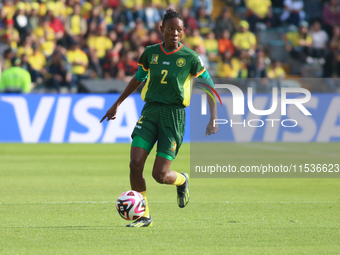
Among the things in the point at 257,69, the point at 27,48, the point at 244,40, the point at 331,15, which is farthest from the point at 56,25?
the point at 331,15

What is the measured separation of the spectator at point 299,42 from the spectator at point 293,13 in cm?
57

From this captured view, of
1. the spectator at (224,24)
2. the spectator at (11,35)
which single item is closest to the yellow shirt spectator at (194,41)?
the spectator at (224,24)

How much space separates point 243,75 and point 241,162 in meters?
8.66

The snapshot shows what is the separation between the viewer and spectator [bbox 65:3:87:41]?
22862 mm

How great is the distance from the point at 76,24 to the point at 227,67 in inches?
223

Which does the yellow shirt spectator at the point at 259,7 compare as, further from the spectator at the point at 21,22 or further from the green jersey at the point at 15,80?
the green jersey at the point at 15,80

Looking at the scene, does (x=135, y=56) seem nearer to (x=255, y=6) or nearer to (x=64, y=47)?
(x=64, y=47)

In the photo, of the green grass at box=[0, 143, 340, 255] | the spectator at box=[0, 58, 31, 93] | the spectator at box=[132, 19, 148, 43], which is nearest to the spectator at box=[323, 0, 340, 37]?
the spectator at box=[132, 19, 148, 43]

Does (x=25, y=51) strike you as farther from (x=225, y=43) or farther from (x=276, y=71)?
(x=276, y=71)

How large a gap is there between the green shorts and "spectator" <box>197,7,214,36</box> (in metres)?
18.9

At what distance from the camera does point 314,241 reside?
5891mm

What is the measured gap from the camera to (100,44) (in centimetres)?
2255

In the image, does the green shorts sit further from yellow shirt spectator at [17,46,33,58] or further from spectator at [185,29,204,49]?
spectator at [185,29,204,49]

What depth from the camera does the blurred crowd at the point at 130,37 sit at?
69.3 feet
